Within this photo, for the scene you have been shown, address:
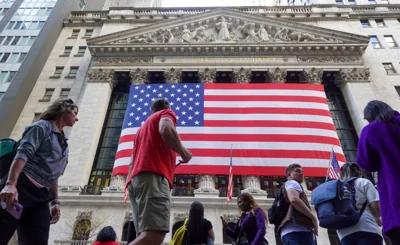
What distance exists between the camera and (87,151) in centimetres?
2266

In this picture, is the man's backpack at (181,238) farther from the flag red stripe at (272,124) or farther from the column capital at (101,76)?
the column capital at (101,76)

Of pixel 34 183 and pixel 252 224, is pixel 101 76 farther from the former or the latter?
pixel 34 183

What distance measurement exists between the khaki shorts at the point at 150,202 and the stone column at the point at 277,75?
24.2 metres

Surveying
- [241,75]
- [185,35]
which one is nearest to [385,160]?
[241,75]

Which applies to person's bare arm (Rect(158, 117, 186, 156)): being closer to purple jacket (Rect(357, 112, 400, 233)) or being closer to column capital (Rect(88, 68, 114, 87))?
purple jacket (Rect(357, 112, 400, 233))

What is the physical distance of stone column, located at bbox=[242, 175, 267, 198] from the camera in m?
19.9

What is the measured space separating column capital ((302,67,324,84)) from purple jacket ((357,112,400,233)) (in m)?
24.2

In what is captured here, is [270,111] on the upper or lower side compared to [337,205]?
upper

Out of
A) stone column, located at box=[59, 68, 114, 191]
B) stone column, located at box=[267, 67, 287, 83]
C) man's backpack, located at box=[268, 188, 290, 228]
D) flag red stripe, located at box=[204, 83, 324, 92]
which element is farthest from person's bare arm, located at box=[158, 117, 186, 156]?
stone column, located at box=[267, 67, 287, 83]

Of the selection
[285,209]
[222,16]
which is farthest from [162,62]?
[285,209]

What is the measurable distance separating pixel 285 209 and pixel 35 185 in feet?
13.9

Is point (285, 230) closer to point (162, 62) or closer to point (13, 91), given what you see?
point (162, 62)

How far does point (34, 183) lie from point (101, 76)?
25191 mm

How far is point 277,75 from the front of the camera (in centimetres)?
2691
